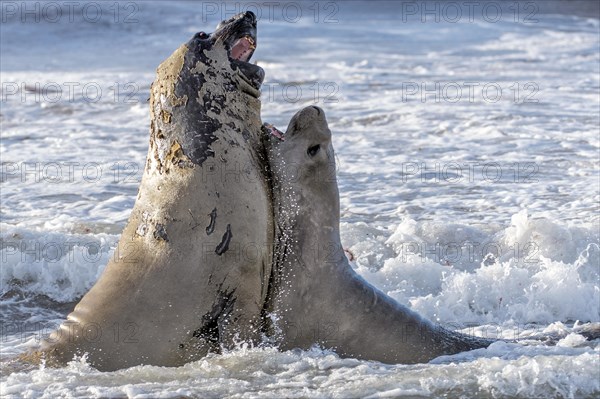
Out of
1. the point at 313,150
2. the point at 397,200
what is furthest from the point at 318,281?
the point at 397,200

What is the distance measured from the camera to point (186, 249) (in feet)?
14.7

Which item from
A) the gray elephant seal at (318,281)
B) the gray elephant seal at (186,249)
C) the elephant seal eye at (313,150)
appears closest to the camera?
the gray elephant seal at (186,249)

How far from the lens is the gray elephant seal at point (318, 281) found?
467 cm

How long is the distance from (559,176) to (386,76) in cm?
765

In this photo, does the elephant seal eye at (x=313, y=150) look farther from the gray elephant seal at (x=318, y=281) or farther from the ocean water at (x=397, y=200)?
the ocean water at (x=397, y=200)

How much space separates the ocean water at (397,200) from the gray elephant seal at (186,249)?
0.12 meters

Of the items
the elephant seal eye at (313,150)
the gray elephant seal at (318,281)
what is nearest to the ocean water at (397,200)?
the gray elephant seal at (318,281)

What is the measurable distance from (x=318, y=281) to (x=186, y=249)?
1.90 feet

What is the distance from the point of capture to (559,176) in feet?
31.8

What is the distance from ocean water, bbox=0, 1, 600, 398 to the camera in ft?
14.9

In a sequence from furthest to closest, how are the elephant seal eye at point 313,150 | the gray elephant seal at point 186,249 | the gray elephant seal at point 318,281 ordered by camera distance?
the elephant seal eye at point 313,150
the gray elephant seal at point 318,281
the gray elephant seal at point 186,249

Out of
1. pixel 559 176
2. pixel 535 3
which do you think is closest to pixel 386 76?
pixel 559 176

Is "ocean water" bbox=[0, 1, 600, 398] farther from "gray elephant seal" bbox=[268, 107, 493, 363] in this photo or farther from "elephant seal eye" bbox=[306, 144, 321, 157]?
"elephant seal eye" bbox=[306, 144, 321, 157]

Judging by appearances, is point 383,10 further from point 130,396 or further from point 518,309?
point 130,396
